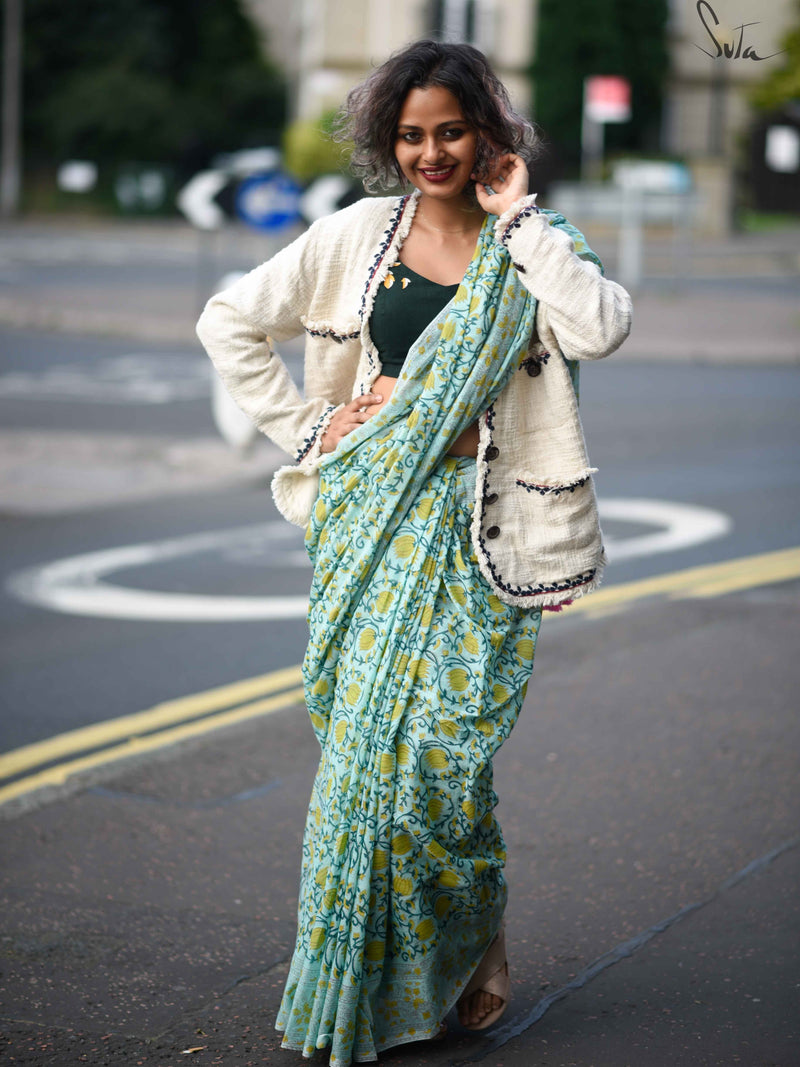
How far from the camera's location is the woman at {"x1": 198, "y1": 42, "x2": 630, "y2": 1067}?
3.19 metres

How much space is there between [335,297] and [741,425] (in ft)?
31.2

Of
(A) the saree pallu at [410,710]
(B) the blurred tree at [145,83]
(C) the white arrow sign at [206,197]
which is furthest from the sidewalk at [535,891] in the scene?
(B) the blurred tree at [145,83]

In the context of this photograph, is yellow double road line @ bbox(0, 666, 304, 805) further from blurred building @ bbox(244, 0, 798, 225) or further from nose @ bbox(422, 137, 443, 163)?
blurred building @ bbox(244, 0, 798, 225)

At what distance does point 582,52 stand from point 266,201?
103ft

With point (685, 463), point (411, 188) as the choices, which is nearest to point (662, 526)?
point (685, 463)

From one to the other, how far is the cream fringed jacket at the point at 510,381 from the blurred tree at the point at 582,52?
41425 mm

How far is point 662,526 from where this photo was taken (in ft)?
29.2

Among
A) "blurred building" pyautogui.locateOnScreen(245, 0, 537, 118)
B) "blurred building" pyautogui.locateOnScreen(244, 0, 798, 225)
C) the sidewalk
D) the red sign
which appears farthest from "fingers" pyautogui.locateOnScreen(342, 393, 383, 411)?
"blurred building" pyautogui.locateOnScreen(245, 0, 537, 118)

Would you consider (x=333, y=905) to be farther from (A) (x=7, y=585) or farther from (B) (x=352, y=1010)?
(A) (x=7, y=585)

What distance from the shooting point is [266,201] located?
50.2ft

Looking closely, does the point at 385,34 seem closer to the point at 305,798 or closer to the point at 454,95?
the point at 305,798

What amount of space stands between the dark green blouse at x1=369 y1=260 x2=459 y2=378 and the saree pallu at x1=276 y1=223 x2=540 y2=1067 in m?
0.08

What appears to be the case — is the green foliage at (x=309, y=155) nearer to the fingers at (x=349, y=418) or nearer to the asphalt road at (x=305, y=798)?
the asphalt road at (x=305, y=798)

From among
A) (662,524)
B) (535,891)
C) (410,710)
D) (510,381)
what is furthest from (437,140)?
(662,524)
